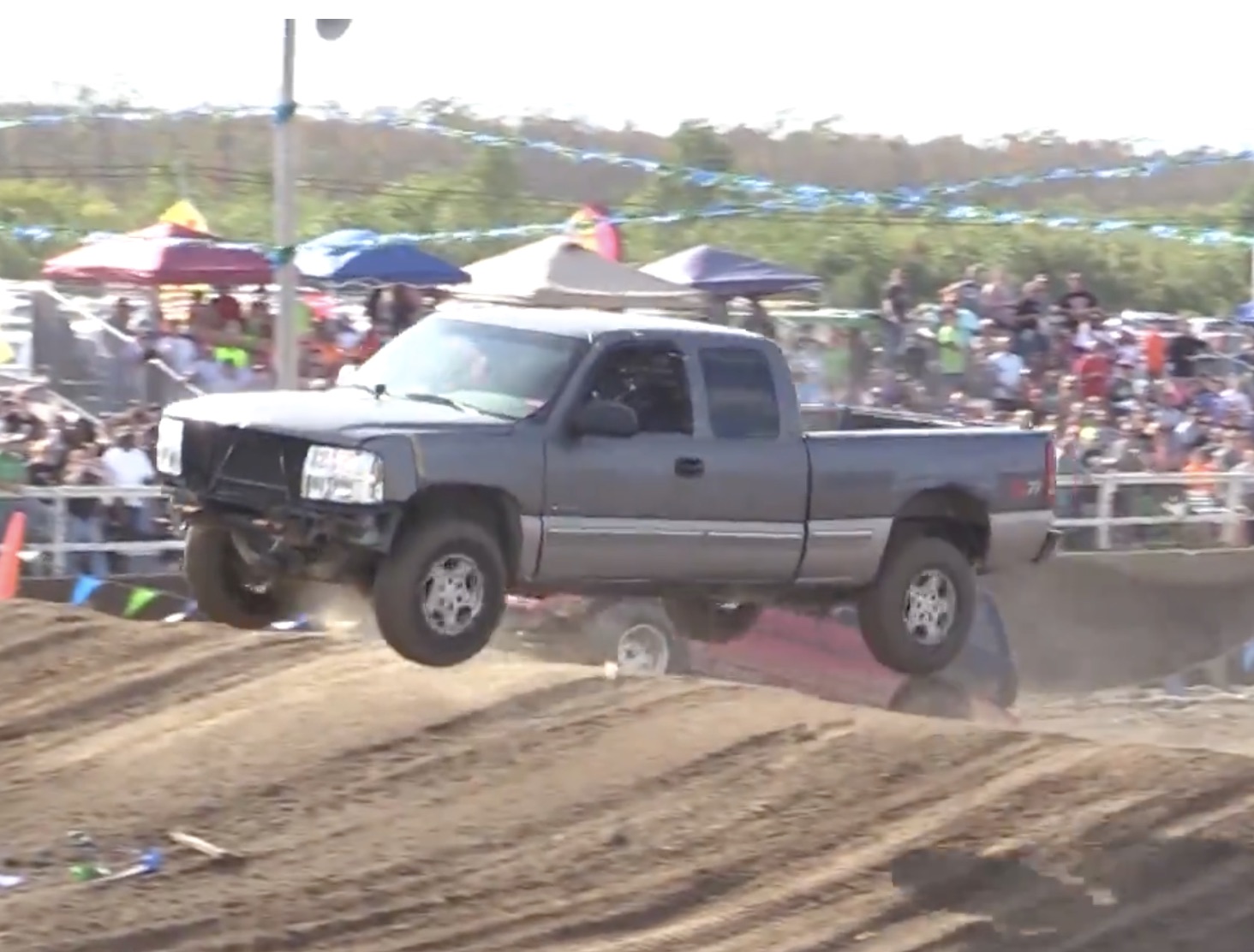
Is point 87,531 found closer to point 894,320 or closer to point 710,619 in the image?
point 710,619

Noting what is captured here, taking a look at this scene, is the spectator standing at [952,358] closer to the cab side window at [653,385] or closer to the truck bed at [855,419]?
the truck bed at [855,419]

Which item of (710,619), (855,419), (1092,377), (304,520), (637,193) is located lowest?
(710,619)

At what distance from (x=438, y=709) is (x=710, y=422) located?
83.8 inches

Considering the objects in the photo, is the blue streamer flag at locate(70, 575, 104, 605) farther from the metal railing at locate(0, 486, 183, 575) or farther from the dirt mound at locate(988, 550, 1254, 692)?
the dirt mound at locate(988, 550, 1254, 692)

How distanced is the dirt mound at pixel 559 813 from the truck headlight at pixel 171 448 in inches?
58.0

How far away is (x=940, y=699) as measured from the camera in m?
15.0

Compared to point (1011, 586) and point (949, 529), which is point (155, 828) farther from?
point (1011, 586)

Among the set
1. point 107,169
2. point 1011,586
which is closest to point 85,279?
point 1011,586

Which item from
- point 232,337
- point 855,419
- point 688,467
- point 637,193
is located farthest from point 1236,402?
point 637,193

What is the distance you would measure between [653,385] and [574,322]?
1.61 feet

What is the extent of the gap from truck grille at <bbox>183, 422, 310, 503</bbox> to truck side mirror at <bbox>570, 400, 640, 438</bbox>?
4.28 ft

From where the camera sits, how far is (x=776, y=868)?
34.4ft

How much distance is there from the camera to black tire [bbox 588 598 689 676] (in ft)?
47.2

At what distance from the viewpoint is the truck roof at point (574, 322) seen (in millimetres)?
10922
